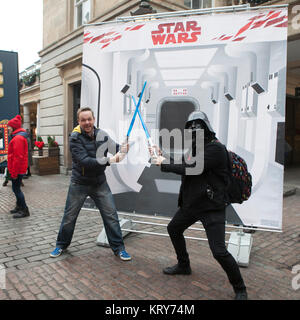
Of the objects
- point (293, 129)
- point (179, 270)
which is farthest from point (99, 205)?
point (293, 129)

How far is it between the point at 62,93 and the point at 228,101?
398 inches

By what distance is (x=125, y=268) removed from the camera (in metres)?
3.51

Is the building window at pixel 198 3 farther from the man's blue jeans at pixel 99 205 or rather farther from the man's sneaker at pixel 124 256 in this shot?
the man's sneaker at pixel 124 256

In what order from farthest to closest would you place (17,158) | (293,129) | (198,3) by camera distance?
(293,129)
(198,3)
(17,158)

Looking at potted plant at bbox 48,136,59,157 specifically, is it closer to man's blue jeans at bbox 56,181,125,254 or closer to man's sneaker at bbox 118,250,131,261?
man's blue jeans at bbox 56,181,125,254

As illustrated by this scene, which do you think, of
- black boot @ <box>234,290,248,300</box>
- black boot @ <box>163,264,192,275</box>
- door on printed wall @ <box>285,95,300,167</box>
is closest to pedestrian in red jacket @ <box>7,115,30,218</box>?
black boot @ <box>163,264,192,275</box>

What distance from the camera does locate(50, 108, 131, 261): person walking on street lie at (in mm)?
3450

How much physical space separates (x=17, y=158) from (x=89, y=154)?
255 centimetres

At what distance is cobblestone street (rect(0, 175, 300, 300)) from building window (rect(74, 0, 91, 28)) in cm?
923

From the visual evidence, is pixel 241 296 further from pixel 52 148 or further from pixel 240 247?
pixel 52 148

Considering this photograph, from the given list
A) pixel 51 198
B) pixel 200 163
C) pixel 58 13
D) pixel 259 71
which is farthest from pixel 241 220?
pixel 58 13

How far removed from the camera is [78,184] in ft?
12.0

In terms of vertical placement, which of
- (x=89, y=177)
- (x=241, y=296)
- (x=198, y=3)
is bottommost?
(x=241, y=296)
